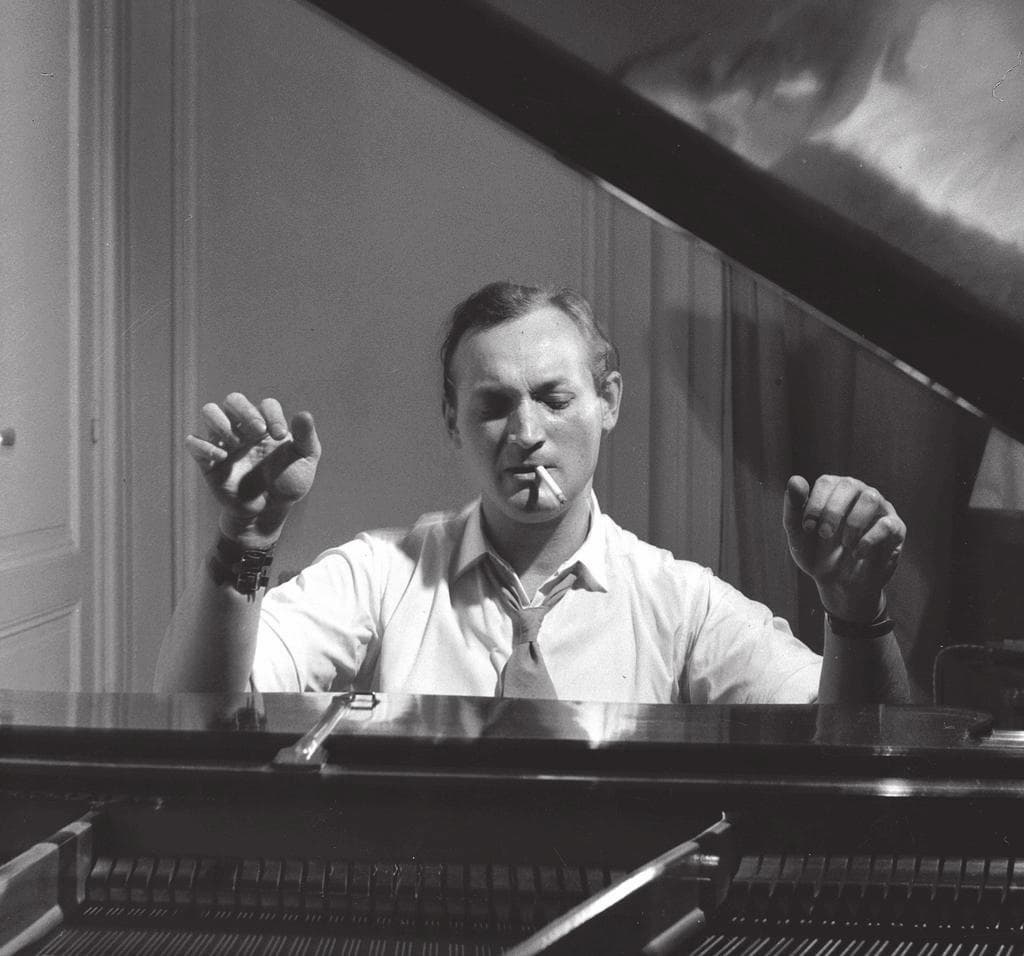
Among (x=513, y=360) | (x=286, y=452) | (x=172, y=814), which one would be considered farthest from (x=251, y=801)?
(x=513, y=360)

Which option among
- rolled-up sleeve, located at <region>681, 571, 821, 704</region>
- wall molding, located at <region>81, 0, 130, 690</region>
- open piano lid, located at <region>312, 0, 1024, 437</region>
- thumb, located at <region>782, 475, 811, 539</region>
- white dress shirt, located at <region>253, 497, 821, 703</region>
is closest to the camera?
open piano lid, located at <region>312, 0, 1024, 437</region>

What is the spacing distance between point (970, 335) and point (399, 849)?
17.3 inches

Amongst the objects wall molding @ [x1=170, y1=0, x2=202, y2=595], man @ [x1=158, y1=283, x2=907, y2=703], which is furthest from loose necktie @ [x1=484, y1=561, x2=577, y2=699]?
wall molding @ [x1=170, y1=0, x2=202, y2=595]

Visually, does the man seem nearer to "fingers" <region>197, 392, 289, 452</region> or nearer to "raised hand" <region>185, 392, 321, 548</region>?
"raised hand" <region>185, 392, 321, 548</region>

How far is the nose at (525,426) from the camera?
4.64ft

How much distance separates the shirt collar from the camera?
1.45 meters

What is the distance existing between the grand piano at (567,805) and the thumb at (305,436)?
279 millimetres

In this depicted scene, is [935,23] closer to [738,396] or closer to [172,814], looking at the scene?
[172,814]

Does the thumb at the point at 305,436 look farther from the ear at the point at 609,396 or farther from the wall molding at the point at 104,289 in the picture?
the wall molding at the point at 104,289

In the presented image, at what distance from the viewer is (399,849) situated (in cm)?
61

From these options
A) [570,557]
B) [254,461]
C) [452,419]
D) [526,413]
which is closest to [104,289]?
[452,419]

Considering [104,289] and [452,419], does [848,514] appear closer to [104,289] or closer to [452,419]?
[452,419]

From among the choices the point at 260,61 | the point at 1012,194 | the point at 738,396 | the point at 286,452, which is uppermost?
the point at 260,61

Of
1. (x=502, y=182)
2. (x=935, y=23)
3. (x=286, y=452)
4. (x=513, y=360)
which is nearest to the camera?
(x=935, y=23)
